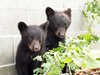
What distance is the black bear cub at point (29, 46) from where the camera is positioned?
10.8 feet

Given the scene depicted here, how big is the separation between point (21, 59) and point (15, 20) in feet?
3.42

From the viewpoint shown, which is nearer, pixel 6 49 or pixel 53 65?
pixel 53 65

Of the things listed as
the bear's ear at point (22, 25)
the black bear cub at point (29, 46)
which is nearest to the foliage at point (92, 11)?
the black bear cub at point (29, 46)

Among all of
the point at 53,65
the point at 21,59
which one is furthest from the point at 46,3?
the point at 53,65

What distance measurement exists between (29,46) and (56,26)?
87 cm

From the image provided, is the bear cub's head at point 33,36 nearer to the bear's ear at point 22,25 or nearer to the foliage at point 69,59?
the bear's ear at point 22,25

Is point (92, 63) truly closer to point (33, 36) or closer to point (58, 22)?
point (33, 36)

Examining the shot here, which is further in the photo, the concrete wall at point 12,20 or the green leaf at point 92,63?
the concrete wall at point 12,20

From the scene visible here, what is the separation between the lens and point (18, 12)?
165 inches

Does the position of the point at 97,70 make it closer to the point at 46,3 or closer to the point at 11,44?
the point at 11,44

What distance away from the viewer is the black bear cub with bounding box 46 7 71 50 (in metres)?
3.87

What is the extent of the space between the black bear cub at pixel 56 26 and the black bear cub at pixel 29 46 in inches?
16.6

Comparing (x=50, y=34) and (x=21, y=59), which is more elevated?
(x=50, y=34)

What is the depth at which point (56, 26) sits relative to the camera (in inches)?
155
